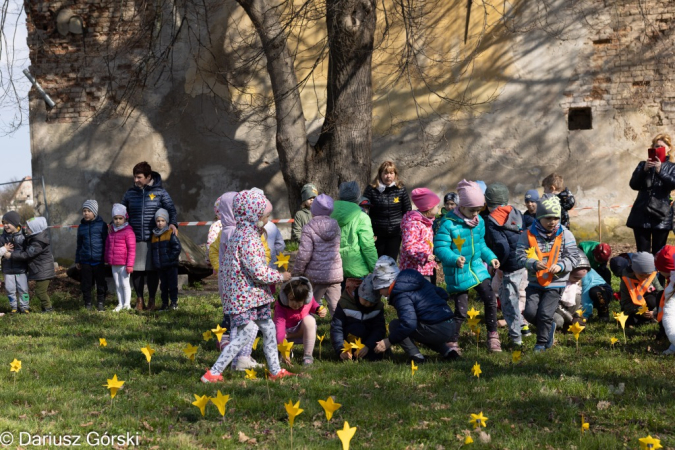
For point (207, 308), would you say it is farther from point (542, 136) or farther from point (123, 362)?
point (542, 136)

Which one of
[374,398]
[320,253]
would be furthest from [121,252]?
[374,398]

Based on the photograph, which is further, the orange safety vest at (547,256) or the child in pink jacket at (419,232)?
the child in pink jacket at (419,232)

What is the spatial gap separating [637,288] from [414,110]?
25.2 feet

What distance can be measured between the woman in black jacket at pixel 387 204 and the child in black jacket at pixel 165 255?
2567mm

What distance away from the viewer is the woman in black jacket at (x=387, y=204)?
9.26 meters

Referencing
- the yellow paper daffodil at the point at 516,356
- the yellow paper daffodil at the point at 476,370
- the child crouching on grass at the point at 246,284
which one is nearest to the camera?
the yellow paper daffodil at the point at 476,370

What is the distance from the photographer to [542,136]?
47.8 feet

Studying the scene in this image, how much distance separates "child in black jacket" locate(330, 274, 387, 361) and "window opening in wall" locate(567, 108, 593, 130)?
910 centimetres

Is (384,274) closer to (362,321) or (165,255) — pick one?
(362,321)

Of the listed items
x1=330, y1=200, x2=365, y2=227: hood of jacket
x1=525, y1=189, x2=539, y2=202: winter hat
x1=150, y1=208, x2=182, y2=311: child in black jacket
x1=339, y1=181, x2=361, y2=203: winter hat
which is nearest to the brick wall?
x1=150, y1=208, x2=182, y2=311: child in black jacket

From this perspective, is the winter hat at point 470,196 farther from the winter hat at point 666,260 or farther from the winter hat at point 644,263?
the winter hat at point 644,263

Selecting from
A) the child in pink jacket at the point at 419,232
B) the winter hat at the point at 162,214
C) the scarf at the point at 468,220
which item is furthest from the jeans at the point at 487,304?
the winter hat at the point at 162,214

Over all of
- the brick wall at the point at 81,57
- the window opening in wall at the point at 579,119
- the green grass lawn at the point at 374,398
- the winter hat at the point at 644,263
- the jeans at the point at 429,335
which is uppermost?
the brick wall at the point at 81,57

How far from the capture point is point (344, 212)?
816cm
